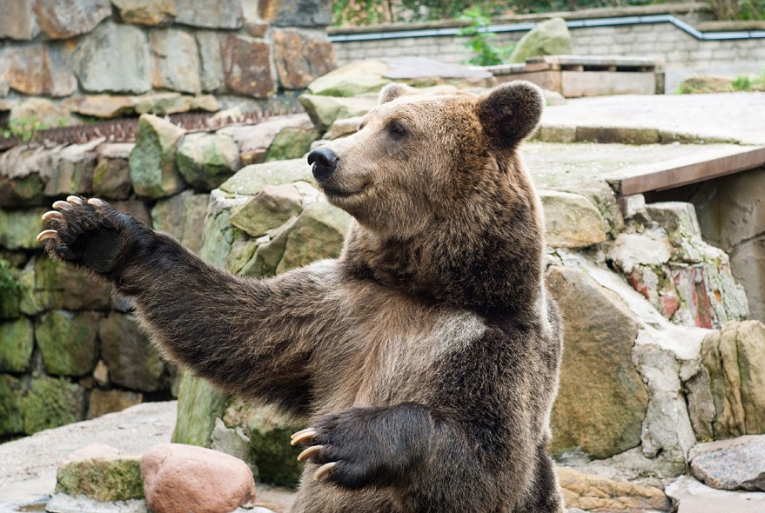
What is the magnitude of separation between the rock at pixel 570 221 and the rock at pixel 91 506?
240 cm

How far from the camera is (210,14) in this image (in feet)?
39.1

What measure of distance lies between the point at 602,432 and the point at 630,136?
2.86 meters

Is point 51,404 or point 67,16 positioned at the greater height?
point 67,16

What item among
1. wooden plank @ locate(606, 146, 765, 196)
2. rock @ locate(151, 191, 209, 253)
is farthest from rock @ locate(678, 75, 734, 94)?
rock @ locate(151, 191, 209, 253)

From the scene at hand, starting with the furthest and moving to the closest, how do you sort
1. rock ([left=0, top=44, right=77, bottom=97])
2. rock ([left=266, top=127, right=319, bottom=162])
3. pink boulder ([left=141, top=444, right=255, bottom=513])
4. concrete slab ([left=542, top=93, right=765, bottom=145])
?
rock ([left=0, top=44, right=77, bottom=97])
rock ([left=266, top=127, right=319, bottom=162])
concrete slab ([left=542, top=93, right=765, bottom=145])
pink boulder ([left=141, top=444, right=255, bottom=513])

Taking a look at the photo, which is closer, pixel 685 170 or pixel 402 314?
pixel 402 314

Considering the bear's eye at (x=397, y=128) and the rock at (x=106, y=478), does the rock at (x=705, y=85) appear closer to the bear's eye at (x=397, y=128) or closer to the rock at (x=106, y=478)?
the rock at (x=106, y=478)

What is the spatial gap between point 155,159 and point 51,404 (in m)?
2.59

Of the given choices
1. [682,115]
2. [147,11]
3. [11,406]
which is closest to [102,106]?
[147,11]

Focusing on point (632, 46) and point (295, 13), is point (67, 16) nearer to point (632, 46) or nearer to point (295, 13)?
point (295, 13)

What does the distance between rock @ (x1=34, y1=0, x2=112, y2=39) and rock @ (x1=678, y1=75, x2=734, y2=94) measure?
705 cm

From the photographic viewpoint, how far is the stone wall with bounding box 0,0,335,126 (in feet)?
35.7

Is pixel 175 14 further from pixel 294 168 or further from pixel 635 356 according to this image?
pixel 635 356

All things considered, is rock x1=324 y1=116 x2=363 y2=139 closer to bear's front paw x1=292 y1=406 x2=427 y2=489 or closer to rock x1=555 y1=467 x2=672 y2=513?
rock x1=555 y1=467 x2=672 y2=513
